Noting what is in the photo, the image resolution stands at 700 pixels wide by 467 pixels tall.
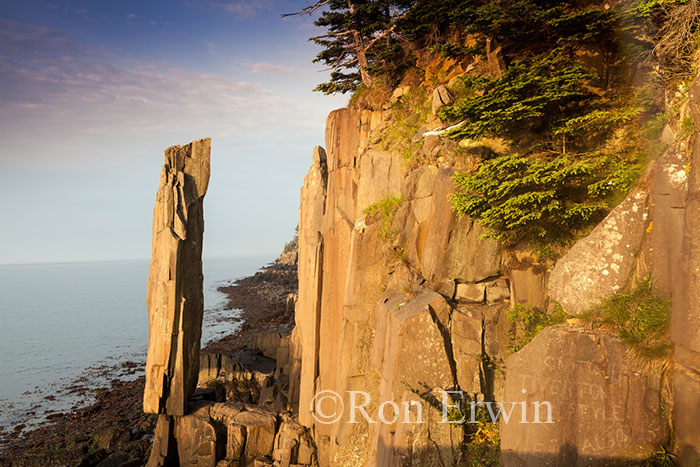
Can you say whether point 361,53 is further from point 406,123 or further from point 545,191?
point 545,191

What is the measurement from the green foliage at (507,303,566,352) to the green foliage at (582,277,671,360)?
2.17 meters

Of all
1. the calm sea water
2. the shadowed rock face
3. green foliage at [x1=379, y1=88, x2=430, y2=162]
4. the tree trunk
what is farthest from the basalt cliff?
the calm sea water

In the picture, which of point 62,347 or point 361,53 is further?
point 62,347

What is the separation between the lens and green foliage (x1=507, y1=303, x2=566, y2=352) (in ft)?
28.0

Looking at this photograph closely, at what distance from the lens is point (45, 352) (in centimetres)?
3881

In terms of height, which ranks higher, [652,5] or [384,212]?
[652,5]

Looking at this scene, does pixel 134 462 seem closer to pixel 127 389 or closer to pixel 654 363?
pixel 127 389

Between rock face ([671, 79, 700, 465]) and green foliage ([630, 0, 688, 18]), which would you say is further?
green foliage ([630, 0, 688, 18])

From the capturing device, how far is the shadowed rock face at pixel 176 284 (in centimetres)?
1488

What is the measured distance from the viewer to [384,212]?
12.0 meters

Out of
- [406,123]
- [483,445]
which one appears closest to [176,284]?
[406,123]

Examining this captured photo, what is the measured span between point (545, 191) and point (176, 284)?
41.9 ft

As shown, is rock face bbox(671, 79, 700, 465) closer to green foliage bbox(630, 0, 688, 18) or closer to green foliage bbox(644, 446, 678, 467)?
green foliage bbox(644, 446, 678, 467)

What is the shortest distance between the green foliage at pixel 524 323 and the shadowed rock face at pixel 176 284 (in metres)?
11.6
